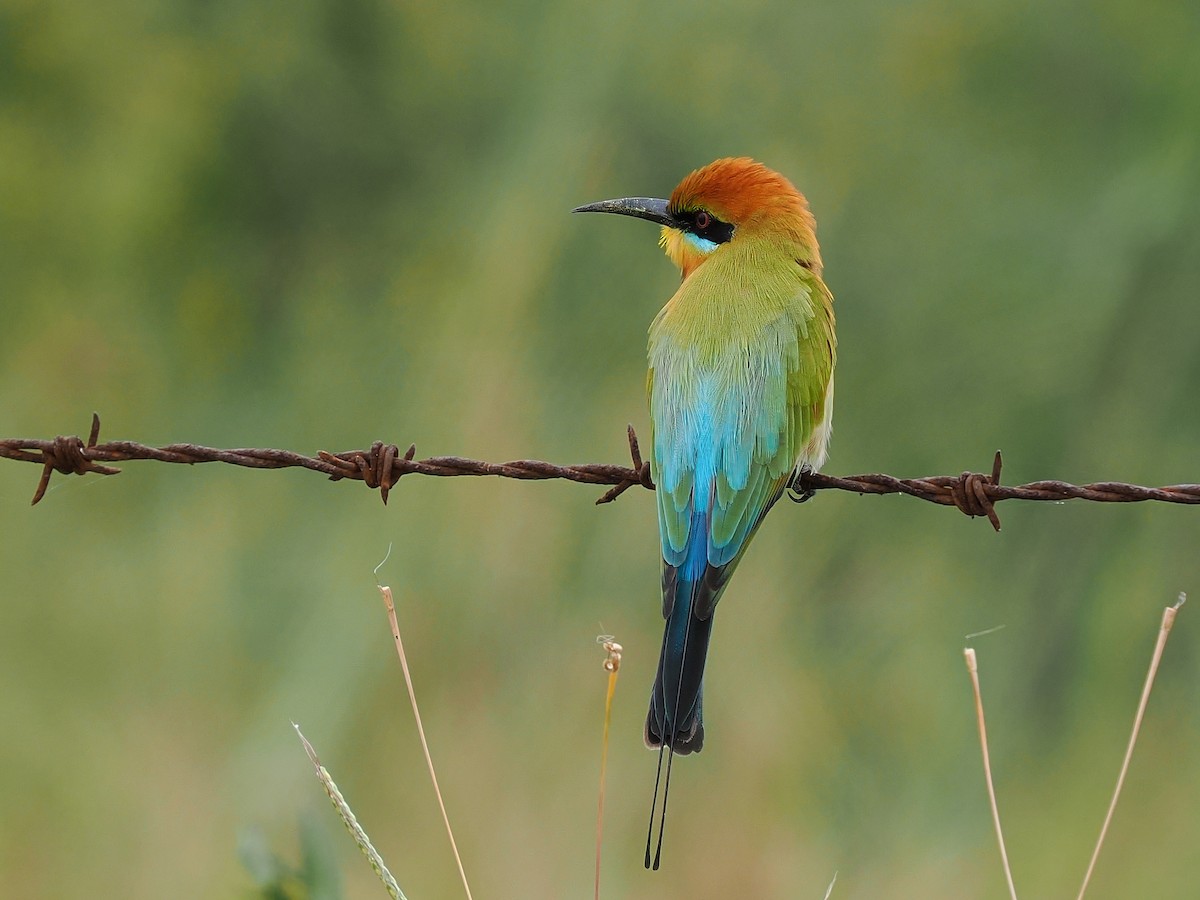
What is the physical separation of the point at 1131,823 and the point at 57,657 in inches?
143

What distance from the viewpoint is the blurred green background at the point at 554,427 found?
161 inches

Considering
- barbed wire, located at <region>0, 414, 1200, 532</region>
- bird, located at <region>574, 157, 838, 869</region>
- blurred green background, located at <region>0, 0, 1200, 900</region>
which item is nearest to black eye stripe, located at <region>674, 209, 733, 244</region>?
bird, located at <region>574, 157, 838, 869</region>

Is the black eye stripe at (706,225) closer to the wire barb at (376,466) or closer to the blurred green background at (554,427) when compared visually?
the wire barb at (376,466)

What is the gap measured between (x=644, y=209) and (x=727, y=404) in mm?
948

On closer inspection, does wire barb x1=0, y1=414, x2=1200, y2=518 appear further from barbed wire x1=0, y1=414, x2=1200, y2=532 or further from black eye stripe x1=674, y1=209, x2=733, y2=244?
black eye stripe x1=674, y1=209, x2=733, y2=244

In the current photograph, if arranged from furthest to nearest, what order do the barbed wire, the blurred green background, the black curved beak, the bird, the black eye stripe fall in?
the blurred green background < the black curved beak < the black eye stripe < the bird < the barbed wire

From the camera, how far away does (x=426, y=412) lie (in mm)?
4957

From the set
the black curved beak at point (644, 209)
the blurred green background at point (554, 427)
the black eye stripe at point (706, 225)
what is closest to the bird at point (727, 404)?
the black eye stripe at point (706, 225)

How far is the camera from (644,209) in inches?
136

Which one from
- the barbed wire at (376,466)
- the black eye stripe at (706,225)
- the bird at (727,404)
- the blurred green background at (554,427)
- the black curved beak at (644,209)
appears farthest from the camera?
the blurred green background at (554,427)

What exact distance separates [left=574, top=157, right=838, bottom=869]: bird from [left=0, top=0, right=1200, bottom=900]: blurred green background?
1417 mm

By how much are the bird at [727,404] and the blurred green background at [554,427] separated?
55.8 inches

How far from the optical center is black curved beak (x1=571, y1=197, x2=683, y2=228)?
134 inches

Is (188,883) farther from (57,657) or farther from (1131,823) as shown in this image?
(1131,823)
